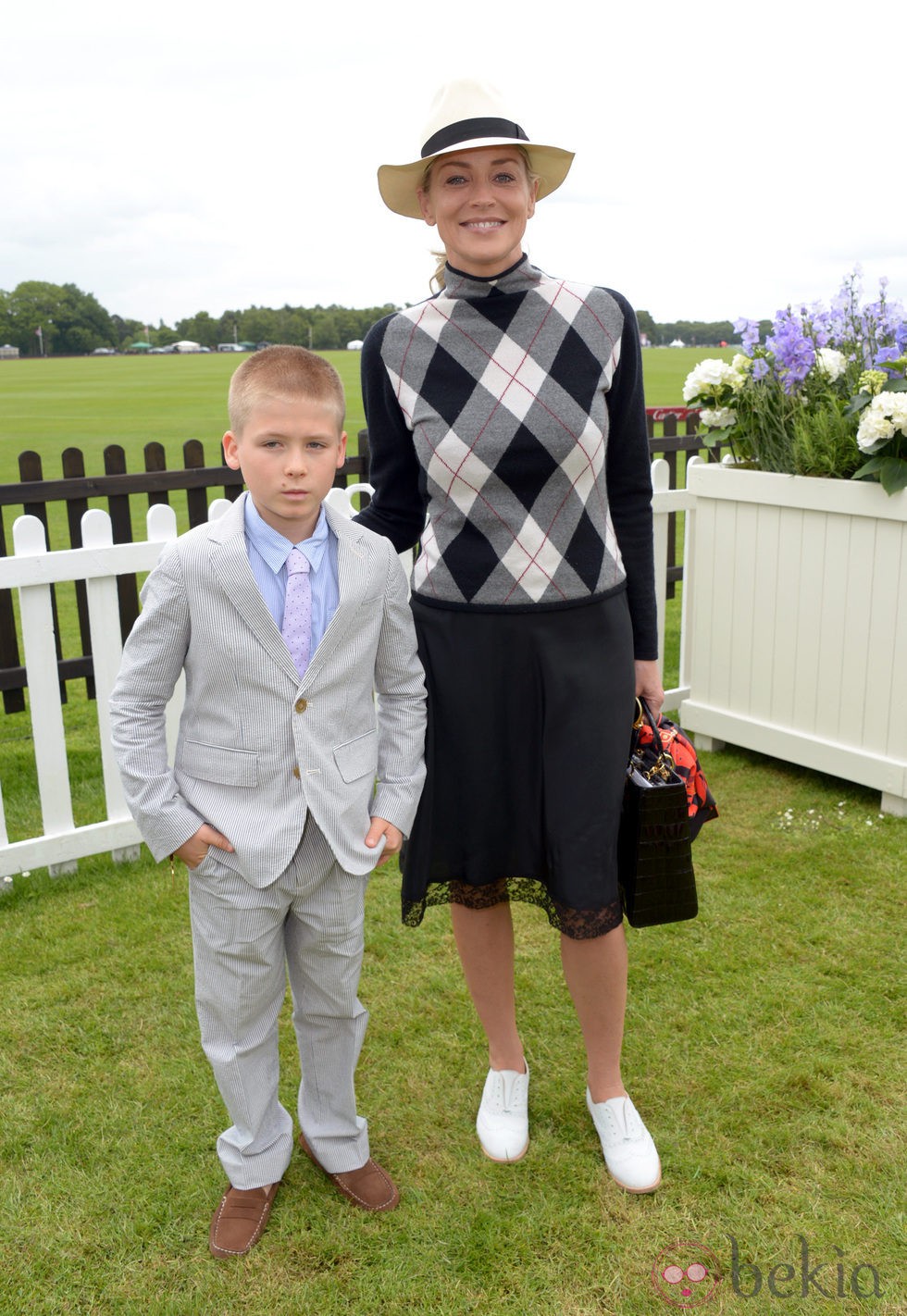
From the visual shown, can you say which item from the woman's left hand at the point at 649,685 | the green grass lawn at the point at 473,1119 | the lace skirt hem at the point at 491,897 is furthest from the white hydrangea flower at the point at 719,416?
the lace skirt hem at the point at 491,897

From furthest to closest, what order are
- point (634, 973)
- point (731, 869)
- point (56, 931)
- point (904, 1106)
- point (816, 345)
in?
point (816, 345) < point (731, 869) < point (56, 931) < point (634, 973) < point (904, 1106)

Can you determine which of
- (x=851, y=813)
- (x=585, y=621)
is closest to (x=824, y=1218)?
(x=585, y=621)

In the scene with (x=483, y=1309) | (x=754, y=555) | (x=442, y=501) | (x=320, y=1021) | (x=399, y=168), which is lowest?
(x=483, y=1309)

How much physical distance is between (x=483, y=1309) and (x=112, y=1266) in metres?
0.71

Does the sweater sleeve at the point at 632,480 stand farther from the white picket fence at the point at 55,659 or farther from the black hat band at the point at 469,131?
the white picket fence at the point at 55,659

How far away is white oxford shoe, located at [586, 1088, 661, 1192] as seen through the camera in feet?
7.43

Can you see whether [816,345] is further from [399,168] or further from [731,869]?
[399,168]

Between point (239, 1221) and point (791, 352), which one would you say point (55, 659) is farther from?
point (791, 352)

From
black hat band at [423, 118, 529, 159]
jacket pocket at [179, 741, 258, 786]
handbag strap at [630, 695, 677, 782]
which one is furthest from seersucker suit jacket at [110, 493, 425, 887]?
black hat band at [423, 118, 529, 159]

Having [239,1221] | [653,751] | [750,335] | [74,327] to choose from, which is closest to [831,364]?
[750,335]

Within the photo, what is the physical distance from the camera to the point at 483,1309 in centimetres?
199

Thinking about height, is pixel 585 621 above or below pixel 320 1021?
above

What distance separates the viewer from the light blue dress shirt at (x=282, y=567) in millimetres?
1910

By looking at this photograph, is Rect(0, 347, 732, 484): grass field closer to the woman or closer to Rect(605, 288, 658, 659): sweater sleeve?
Rect(605, 288, 658, 659): sweater sleeve
